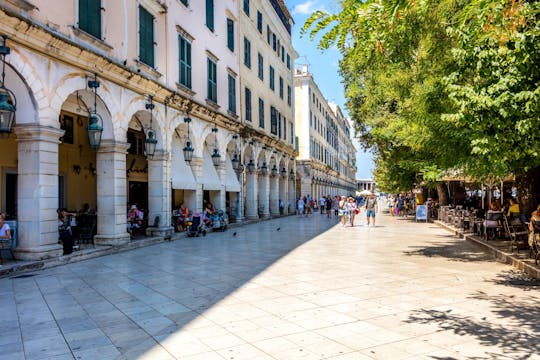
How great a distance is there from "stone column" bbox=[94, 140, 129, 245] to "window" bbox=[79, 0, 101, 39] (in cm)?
314

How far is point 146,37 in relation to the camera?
1488 centimetres

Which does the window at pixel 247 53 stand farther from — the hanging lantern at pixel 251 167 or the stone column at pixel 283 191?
the stone column at pixel 283 191

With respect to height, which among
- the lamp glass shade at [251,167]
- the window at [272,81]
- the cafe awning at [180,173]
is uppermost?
the window at [272,81]

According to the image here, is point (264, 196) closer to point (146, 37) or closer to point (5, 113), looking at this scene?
point (146, 37)

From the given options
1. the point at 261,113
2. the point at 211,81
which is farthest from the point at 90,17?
the point at 261,113

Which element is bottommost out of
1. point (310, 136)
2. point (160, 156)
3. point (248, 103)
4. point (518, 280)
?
point (518, 280)

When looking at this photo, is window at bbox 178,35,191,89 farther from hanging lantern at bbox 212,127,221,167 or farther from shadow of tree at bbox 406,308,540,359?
shadow of tree at bbox 406,308,540,359

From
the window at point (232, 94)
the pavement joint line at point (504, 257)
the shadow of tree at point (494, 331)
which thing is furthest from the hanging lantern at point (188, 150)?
the shadow of tree at point (494, 331)

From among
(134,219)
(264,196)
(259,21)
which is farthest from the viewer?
(259,21)

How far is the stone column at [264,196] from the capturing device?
28.3 meters

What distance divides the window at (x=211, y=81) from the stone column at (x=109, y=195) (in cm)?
779

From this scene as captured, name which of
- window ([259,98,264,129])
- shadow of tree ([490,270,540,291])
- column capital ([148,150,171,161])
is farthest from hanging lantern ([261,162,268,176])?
shadow of tree ([490,270,540,291])

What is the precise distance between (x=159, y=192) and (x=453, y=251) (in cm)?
1000

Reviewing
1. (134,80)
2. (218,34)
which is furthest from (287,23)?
(134,80)
